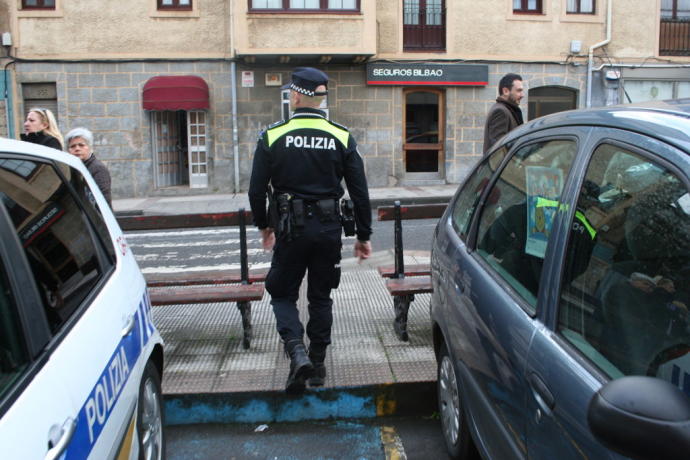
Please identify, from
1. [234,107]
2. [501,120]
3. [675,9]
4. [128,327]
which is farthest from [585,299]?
[675,9]

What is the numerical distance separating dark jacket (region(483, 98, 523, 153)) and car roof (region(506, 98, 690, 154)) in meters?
3.59

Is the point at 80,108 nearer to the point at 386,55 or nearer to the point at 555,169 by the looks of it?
the point at 386,55

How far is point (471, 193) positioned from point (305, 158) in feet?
3.15

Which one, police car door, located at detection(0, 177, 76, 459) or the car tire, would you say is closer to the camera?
police car door, located at detection(0, 177, 76, 459)

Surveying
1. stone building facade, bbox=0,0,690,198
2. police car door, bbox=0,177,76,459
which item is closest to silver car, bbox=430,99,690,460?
police car door, bbox=0,177,76,459

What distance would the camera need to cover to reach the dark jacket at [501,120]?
6020mm

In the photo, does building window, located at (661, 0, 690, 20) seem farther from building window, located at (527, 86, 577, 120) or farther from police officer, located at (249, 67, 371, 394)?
police officer, located at (249, 67, 371, 394)

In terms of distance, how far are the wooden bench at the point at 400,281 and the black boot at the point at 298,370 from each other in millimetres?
978

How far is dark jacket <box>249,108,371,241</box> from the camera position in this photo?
3791mm

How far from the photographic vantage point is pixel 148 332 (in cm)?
302

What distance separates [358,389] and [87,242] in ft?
6.08

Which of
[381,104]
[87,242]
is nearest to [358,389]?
[87,242]

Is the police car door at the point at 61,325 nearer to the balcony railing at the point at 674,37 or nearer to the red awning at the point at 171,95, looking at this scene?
the red awning at the point at 171,95

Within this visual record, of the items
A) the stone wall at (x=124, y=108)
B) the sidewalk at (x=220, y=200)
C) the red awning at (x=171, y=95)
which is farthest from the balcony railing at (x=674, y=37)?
the red awning at (x=171, y=95)
